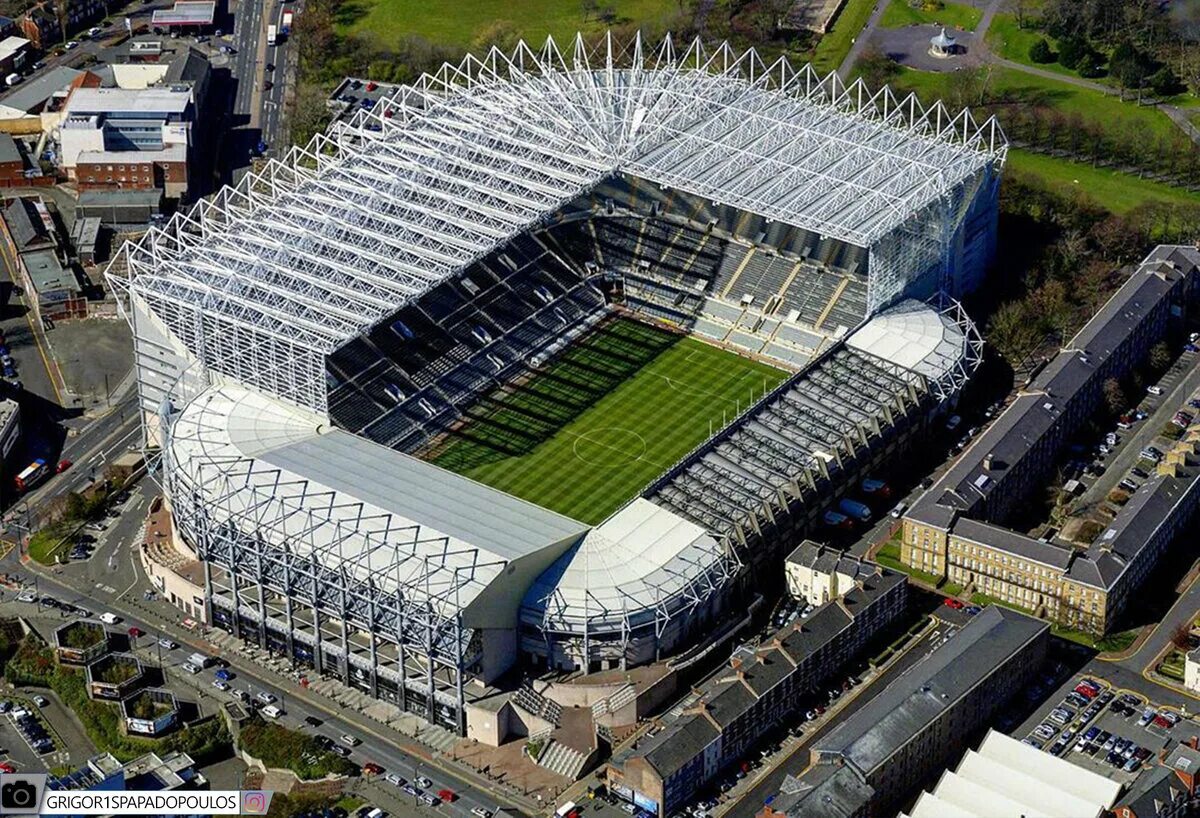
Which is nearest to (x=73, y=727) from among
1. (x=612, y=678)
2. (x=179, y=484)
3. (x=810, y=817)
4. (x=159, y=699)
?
(x=159, y=699)

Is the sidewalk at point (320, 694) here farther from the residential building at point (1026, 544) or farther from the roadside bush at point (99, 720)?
the residential building at point (1026, 544)

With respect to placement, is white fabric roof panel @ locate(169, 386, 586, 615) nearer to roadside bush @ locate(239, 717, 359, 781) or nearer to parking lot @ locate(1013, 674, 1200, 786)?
roadside bush @ locate(239, 717, 359, 781)

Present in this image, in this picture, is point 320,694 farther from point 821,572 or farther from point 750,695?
point 821,572

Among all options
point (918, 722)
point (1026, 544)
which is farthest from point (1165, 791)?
point (1026, 544)

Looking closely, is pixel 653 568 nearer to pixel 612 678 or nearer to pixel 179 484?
pixel 612 678

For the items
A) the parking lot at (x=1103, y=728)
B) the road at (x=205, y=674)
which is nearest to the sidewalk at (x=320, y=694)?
the road at (x=205, y=674)

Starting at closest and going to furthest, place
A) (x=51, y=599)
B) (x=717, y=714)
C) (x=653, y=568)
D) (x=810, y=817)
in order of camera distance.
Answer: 1. (x=810, y=817)
2. (x=717, y=714)
3. (x=653, y=568)
4. (x=51, y=599)
